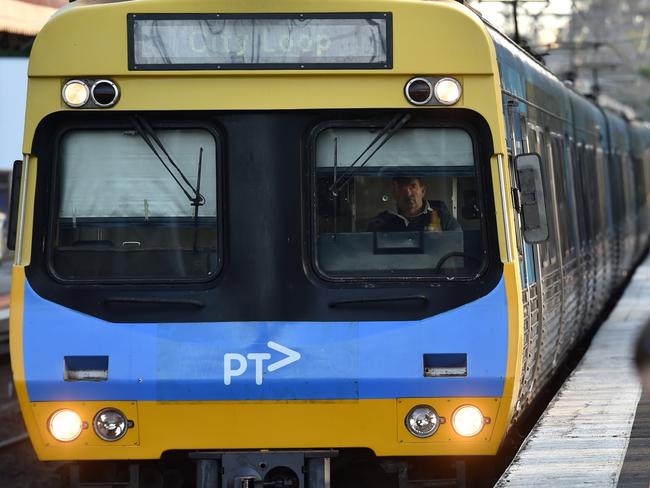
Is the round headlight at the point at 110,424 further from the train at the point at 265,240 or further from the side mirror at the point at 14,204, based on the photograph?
the side mirror at the point at 14,204

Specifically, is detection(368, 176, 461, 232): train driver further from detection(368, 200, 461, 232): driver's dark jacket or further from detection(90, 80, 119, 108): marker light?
detection(90, 80, 119, 108): marker light

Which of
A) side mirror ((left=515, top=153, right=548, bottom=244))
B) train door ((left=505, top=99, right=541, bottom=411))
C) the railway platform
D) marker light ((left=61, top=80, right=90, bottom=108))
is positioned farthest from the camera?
train door ((left=505, top=99, right=541, bottom=411))

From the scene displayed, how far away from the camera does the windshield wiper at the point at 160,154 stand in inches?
273

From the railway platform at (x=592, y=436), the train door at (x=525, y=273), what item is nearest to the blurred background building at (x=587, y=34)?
the train door at (x=525, y=273)

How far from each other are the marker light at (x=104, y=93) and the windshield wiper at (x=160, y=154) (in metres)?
0.13

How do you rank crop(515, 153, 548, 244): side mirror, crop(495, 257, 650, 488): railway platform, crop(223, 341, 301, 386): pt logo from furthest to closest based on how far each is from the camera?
1. crop(495, 257, 650, 488): railway platform
2. crop(515, 153, 548, 244): side mirror
3. crop(223, 341, 301, 386): pt logo

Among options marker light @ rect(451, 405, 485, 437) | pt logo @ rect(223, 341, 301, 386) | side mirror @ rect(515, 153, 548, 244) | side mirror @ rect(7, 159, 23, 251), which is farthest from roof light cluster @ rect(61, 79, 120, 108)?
marker light @ rect(451, 405, 485, 437)

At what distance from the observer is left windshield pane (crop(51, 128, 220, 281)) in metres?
6.95

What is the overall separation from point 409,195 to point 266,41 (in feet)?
3.13

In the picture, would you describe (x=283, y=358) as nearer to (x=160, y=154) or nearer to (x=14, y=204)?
(x=160, y=154)

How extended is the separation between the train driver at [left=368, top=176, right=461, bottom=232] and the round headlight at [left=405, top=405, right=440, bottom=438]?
838 millimetres

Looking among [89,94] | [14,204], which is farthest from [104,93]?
[14,204]

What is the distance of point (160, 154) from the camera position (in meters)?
6.95

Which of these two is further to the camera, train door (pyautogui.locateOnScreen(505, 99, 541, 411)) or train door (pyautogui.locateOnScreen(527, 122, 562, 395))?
train door (pyautogui.locateOnScreen(527, 122, 562, 395))
